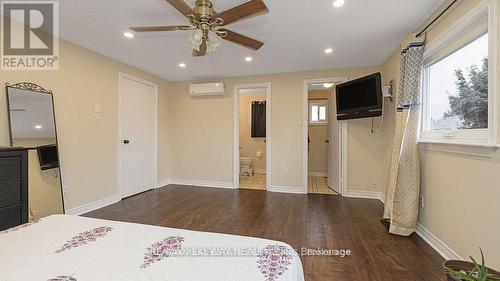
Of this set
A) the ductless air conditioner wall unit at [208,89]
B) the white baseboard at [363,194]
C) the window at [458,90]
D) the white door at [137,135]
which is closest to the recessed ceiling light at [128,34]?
the white door at [137,135]

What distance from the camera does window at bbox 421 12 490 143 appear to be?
1725 millimetres

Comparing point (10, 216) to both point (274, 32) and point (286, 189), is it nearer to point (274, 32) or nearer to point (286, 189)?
point (274, 32)

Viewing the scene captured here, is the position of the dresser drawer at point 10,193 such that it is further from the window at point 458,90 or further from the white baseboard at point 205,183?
the window at point 458,90

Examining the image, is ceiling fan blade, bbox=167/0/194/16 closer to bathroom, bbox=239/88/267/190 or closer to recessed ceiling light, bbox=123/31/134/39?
recessed ceiling light, bbox=123/31/134/39

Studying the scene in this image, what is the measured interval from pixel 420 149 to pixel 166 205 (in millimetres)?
3599

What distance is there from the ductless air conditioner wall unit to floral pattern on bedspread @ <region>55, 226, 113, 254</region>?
3.67 meters

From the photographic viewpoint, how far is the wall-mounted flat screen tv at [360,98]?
3250 millimetres

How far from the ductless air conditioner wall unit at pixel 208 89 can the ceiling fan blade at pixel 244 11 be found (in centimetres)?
277

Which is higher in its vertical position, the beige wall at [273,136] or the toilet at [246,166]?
the beige wall at [273,136]

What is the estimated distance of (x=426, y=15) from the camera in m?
2.28

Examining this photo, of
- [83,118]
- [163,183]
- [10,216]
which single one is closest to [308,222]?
[10,216]

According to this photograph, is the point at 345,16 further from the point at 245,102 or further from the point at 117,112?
the point at 245,102

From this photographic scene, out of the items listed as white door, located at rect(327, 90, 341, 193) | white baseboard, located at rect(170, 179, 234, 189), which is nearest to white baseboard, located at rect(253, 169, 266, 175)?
white baseboard, located at rect(170, 179, 234, 189)

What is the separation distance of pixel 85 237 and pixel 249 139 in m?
5.71
